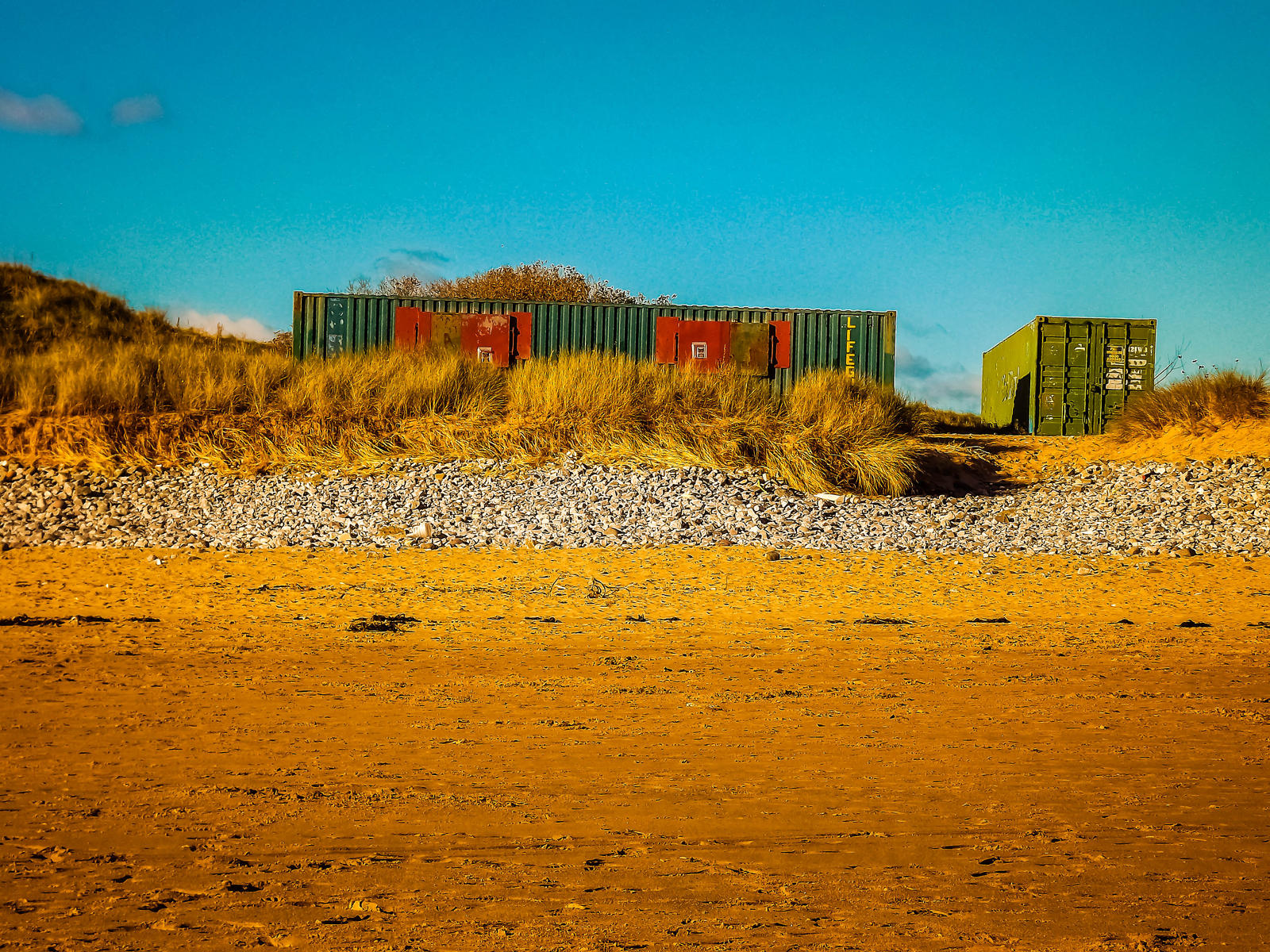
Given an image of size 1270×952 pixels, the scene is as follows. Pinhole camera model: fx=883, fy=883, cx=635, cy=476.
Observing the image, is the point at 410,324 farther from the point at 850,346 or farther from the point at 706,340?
the point at 850,346

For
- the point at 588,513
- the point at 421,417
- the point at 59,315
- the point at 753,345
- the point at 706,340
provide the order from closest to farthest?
the point at 588,513, the point at 421,417, the point at 706,340, the point at 753,345, the point at 59,315

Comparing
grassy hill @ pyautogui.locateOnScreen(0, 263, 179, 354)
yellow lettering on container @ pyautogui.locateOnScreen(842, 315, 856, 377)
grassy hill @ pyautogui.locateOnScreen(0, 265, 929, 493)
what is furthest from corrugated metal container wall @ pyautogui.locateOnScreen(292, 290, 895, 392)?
grassy hill @ pyautogui.locateOnScreen(0, 263, 179, 354)

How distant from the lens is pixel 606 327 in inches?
851

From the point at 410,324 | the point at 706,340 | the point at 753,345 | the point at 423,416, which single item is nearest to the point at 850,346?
the point at 753,345

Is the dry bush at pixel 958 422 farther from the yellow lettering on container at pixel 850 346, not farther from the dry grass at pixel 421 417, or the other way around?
the dry grass at pixel 421 417

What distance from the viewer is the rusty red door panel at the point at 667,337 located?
21.4m

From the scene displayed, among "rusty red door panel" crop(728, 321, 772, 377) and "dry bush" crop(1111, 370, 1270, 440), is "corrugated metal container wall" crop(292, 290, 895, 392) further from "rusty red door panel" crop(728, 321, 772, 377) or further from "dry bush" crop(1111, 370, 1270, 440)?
"dry bush" crop(1111, 370, 1270, 440)

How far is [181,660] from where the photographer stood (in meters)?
5.17

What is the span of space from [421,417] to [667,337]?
8.57 metres

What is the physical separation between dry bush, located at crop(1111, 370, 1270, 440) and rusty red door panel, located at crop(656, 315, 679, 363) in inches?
381

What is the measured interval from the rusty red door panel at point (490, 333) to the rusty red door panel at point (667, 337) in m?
3.64

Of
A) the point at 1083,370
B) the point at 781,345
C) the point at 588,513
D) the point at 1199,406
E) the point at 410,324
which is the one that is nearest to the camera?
the point at 588,513

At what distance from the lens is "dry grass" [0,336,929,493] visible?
13.3 metres

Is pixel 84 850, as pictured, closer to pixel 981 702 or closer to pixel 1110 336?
pixel 981 702
